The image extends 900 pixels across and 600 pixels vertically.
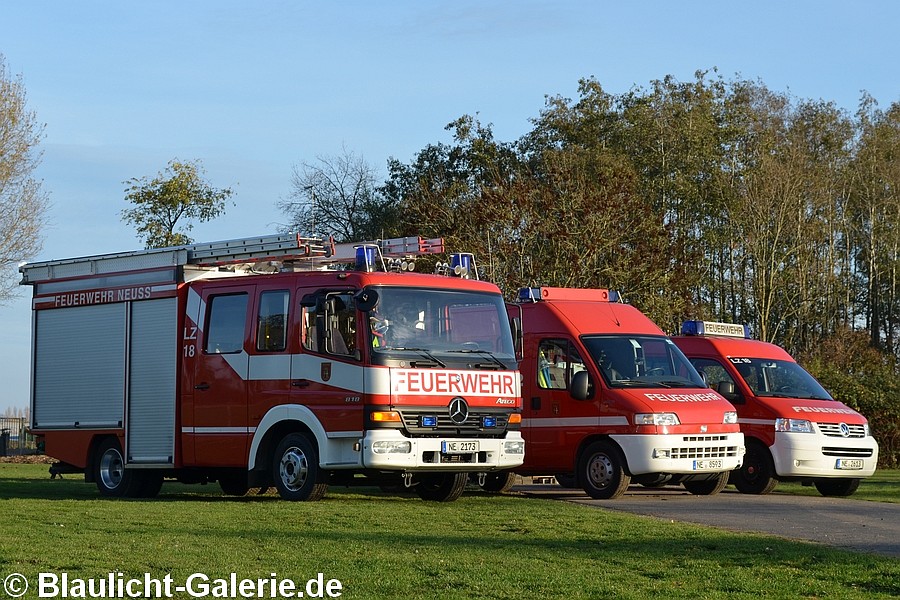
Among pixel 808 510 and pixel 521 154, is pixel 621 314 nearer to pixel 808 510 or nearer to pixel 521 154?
pixel 808 510

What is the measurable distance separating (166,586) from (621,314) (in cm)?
1175

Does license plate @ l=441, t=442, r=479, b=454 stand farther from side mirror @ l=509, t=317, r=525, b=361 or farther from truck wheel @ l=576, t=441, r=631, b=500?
truck wheel @ l=576, t=441, r=631, b=500

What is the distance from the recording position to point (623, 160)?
5184 cm

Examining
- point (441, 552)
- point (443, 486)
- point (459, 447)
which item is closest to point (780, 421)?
point (443, 486)

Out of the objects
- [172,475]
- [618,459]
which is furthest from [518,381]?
[172,475]

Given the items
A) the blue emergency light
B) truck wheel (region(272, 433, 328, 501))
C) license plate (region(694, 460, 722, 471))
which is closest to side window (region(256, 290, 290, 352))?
truck wheel (region(272, 433, 328, 501))

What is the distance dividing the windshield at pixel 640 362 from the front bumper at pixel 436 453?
7.26ft

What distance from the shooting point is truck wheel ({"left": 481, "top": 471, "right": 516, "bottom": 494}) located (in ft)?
64.7

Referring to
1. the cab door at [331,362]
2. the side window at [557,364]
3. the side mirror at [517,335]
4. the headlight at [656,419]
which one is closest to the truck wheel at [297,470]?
the cab door at [331,362]

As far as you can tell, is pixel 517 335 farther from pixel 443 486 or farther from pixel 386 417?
pixel 386 417

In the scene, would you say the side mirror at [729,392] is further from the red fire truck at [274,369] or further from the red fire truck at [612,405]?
the red fire truck at [274,369]

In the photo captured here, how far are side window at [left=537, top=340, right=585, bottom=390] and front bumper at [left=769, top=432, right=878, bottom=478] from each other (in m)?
3.70

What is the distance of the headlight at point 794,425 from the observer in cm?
2052

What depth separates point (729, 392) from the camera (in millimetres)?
20812
